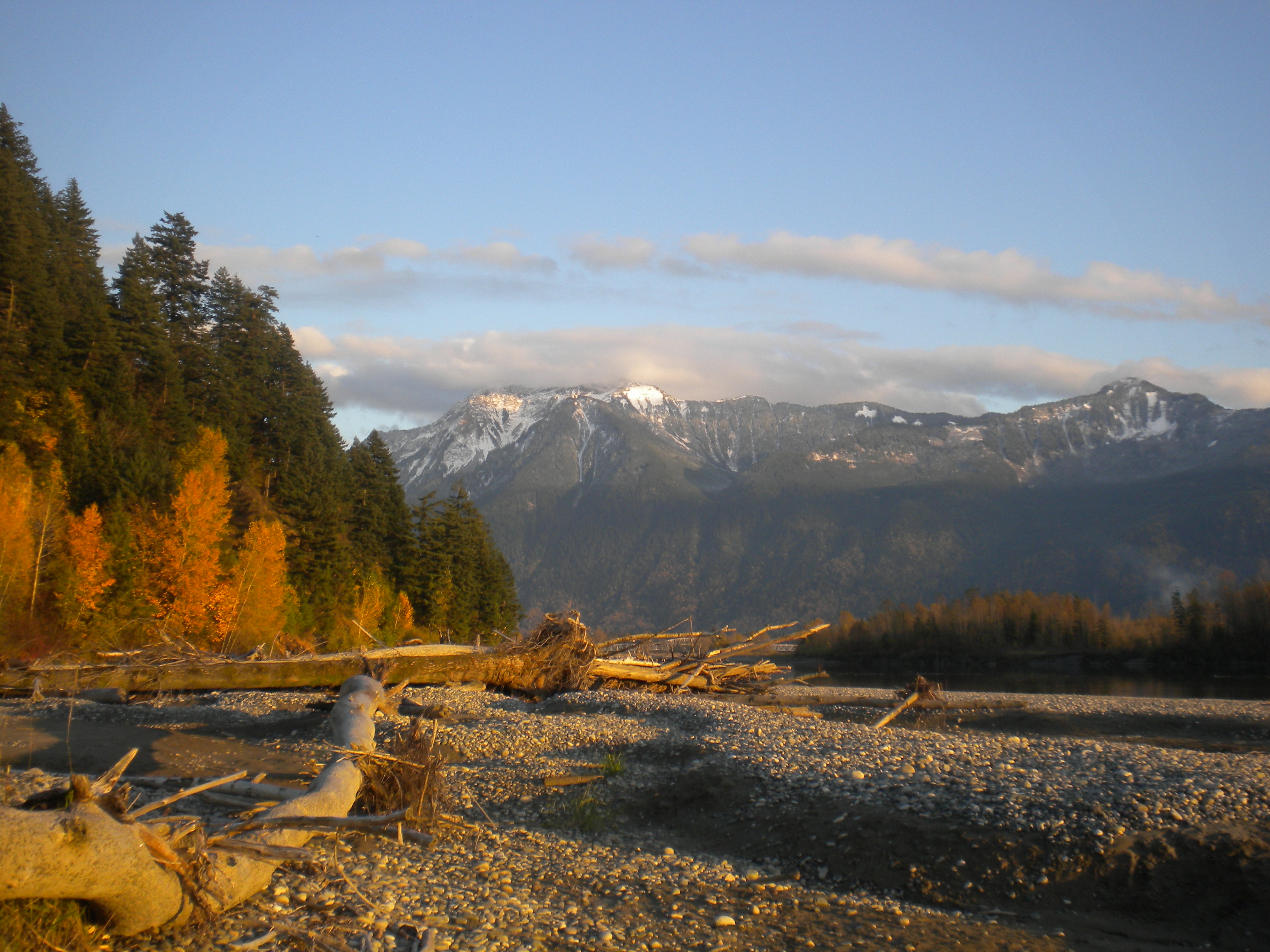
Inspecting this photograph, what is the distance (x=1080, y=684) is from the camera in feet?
192

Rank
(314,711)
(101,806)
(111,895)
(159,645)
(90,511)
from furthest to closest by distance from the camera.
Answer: (90,511) < (159,645) < (314,711) < (101,806) < (111,895)

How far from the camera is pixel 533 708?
2350 cm

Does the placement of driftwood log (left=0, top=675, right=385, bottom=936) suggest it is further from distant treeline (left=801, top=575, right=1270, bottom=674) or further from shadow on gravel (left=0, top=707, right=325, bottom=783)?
distant treeline (left=801, top=575, right=1270, bottom=674)

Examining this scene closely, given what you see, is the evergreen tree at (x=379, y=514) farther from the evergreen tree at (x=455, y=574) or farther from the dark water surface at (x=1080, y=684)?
the dark water surface at (x=1080, y=684)

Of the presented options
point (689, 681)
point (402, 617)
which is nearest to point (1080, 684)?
point (689, 681)

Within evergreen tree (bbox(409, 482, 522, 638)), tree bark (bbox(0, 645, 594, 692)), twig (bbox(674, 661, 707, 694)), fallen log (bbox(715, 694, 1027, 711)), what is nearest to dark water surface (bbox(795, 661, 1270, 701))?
fallen log (bbox(715, 694, 1027, 711))

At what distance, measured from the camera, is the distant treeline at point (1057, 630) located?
8394cm

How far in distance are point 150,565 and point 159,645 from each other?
15.0 meters

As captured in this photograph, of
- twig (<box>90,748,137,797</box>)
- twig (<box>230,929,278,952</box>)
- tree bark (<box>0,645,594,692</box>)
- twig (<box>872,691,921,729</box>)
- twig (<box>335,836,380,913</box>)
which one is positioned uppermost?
twig (<box>90,748,137,797</box>)

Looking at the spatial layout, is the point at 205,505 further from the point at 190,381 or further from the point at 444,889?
the point at 444,889

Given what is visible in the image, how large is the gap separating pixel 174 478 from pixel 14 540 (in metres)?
8.82

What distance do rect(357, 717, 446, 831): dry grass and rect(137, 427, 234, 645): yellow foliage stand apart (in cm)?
3258

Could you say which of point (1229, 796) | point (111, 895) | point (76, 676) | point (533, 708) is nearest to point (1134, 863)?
point (1229, 796)

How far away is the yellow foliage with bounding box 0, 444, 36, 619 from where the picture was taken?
30.9m
